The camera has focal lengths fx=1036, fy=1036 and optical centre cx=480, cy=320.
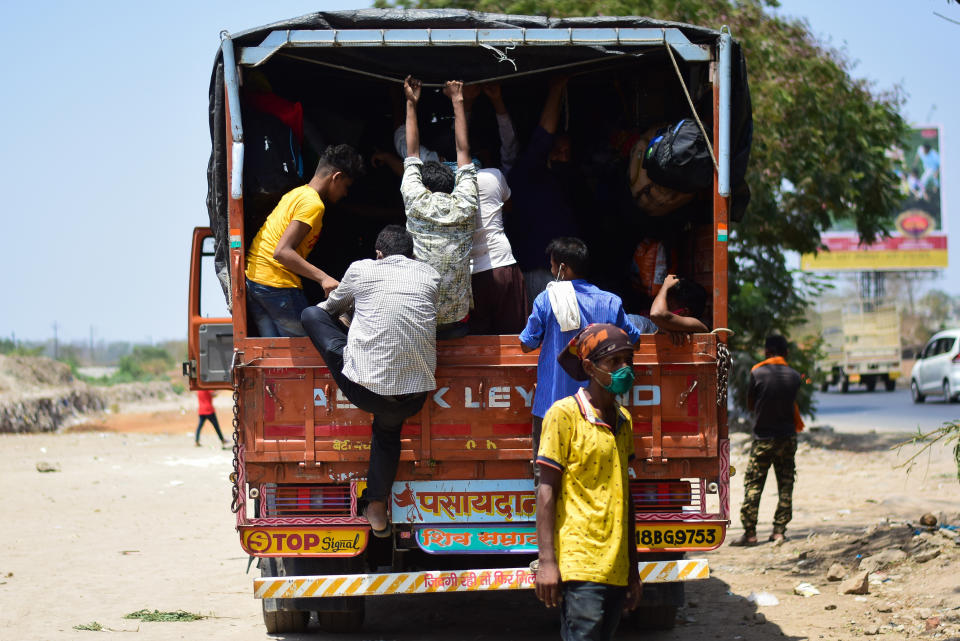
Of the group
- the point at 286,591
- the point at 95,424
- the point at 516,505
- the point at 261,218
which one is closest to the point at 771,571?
the point at 516,505

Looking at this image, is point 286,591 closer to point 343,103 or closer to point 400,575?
point 400,575

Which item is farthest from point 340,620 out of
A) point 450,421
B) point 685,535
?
point 685,535

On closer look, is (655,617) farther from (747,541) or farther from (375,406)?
(747,541)

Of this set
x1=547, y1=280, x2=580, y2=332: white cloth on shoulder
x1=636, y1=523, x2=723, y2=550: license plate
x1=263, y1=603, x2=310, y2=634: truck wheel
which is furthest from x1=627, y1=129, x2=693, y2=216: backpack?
x1=263, y1=603, x2=310, y2=634: truck wheel

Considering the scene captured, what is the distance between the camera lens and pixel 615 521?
3555mm

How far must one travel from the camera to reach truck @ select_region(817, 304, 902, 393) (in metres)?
33.3

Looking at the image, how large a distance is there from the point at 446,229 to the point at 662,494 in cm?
165

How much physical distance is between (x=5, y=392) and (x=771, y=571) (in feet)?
81.8

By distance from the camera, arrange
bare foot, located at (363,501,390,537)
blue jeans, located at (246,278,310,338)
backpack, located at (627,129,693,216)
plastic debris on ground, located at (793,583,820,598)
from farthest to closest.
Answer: plastic debris on ground, located at (793,583,820,598)
backpack, located at (627,129,693,216)
blue jeans, located at (246,278,310,338)
bare foot, located at (363,501,390,537)

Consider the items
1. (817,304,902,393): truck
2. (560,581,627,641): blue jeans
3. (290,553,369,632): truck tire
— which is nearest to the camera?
(560,581,627,641): blue jeans

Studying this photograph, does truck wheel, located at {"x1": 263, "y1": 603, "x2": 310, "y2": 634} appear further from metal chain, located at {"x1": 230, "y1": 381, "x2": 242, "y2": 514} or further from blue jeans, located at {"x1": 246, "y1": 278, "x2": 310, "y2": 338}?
blue jeans, located at {"x1": 246, "y1": 278, "x2": 310, "y2": 338}

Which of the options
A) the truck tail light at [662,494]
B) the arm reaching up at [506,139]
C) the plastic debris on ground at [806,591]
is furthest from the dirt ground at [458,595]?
the arm reaching up at [506,139]

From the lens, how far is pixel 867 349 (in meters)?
33.8

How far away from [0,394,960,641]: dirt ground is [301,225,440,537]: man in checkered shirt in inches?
54.0
